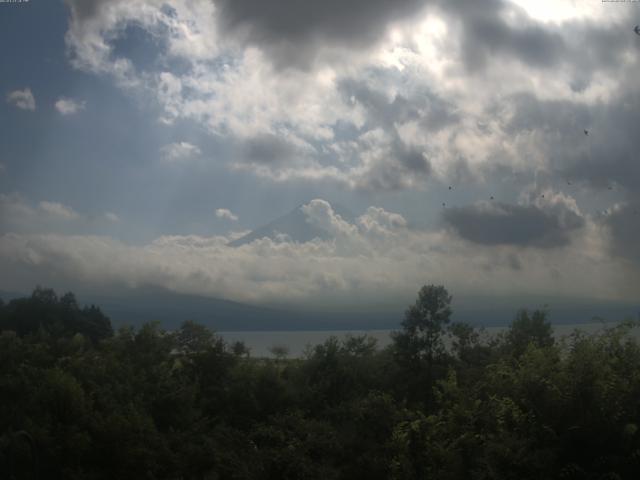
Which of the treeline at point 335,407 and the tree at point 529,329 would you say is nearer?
the treeline at point 335,407

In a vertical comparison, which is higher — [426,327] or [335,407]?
[426,327]

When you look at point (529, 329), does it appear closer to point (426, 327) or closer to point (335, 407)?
point (426, 327)

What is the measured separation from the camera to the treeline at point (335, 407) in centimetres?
1813

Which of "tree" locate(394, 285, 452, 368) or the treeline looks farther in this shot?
"tree" locate(394, 285, 452, 368)

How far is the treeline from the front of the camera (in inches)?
714

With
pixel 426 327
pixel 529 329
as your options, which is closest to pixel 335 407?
pixel 426 327

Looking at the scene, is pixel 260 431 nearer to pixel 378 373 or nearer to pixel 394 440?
pixel 394 440

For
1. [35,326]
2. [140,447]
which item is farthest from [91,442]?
[35,326]

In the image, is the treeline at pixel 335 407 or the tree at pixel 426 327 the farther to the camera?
the tree at pixel 426 327

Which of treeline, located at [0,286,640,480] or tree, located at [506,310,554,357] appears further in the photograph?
tree, located at [506,310,554,357]

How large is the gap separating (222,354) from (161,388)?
7209 mm

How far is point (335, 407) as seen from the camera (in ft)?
115

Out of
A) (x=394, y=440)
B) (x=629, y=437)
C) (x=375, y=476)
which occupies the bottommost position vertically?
(x=375, y=476)

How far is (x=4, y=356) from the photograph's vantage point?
3669 cm
